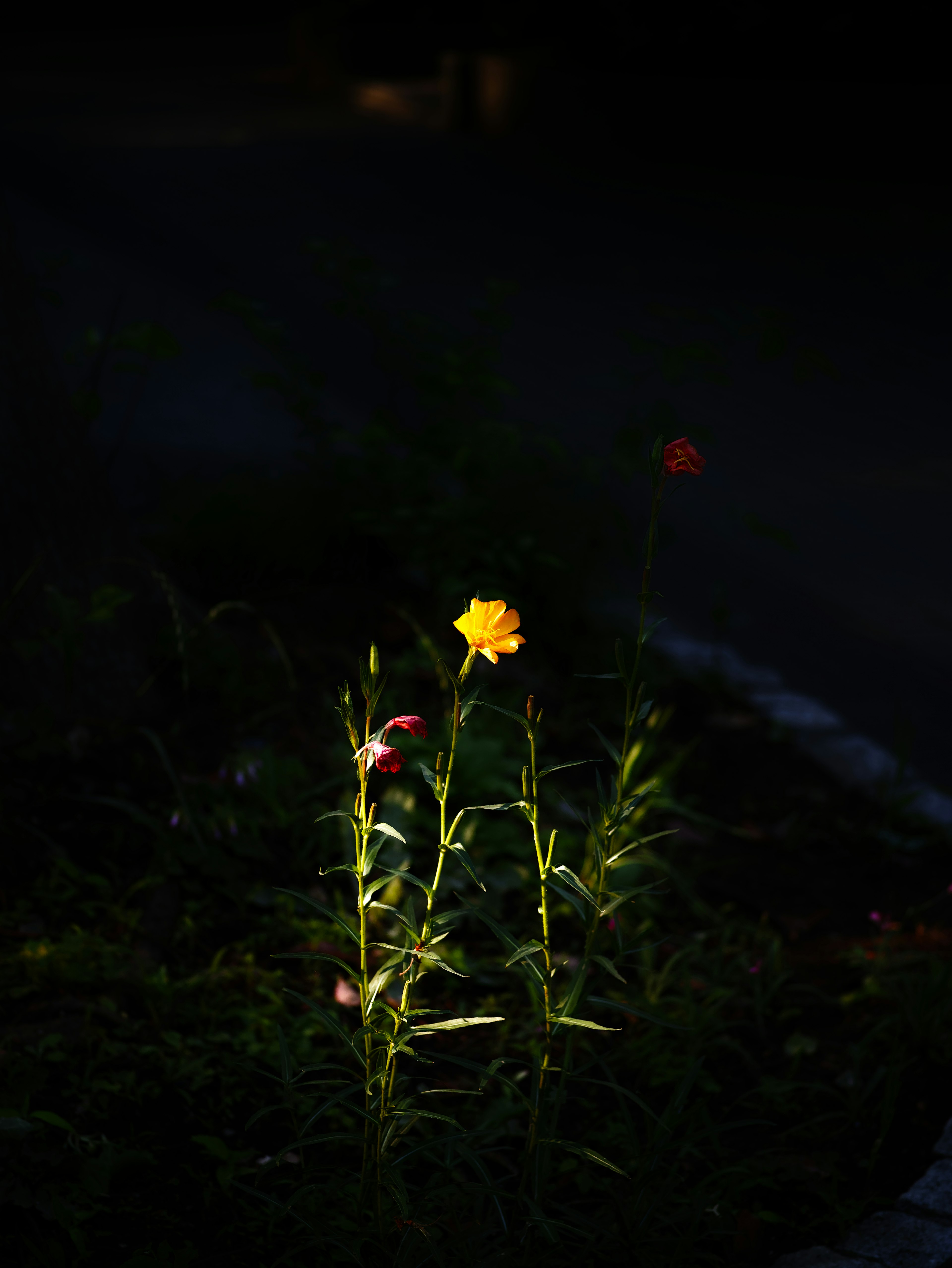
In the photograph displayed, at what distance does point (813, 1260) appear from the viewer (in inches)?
63.7

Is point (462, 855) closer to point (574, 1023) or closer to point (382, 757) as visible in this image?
point (382, 757)

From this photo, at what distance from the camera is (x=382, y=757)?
124cm

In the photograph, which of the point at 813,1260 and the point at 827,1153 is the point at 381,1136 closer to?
the point at 813,1260

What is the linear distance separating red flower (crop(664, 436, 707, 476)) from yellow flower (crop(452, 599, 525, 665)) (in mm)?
268

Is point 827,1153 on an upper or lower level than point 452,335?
lower

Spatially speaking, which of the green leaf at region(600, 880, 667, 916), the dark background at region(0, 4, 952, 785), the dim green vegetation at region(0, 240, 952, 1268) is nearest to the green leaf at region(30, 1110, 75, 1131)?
the dim green vegetation at region(0, 240, 952, 1268)

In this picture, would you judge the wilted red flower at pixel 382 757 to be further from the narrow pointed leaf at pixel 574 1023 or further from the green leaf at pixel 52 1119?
the green leaf at pixel 52 1119

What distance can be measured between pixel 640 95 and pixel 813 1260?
41.9ft

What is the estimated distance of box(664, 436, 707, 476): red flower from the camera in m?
1.32

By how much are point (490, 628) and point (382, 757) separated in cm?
19

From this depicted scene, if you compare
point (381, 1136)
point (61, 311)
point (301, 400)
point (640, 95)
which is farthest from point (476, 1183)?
point (640, 95)

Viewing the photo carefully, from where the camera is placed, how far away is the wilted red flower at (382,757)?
Answer: 124cm

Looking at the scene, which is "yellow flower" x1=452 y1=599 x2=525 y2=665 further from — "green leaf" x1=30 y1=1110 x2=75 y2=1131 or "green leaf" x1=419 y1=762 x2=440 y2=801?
"green leaf" x1=30 y1=1110 x2=75 y2=1131

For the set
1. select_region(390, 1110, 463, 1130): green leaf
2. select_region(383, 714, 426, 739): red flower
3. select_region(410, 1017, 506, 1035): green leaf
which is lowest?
select_region(390, 1110, 463, 1130): green leaf
